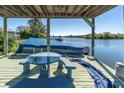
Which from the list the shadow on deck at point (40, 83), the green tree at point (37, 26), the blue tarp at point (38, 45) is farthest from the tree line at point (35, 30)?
the shadow on deck at point (40, 83)

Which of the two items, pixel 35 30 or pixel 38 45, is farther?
pixel 35 30

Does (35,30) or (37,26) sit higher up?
(37,26)

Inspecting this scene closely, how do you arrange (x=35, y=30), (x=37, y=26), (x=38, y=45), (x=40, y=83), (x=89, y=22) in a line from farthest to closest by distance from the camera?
(x=37, y=26)
(x=35, y=30)
(x=38, y=45)
(x=89, y=22)
(x=40, y=83)

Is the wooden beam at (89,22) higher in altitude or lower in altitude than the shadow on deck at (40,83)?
higher

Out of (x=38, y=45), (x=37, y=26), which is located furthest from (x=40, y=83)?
(x=37, y=26)

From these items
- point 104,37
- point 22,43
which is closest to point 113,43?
point 104,37

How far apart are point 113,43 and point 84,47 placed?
1.54 meters

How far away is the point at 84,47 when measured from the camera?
10734 mm

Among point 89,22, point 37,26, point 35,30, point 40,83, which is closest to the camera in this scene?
point 40,83

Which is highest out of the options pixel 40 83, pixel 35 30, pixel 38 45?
pixel 35 30

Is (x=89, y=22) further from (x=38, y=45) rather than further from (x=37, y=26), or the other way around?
(x=37, y=26)

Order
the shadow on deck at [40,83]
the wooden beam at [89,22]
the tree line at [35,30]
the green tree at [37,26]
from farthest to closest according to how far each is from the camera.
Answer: the green tree at [37,26]
the tree line at [35,30]
the wooden beam at [89,22]
the shadow on deck at [40,83]

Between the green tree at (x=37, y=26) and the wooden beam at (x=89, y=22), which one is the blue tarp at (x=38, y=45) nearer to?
the wooden beam at (x=89, y=22)
